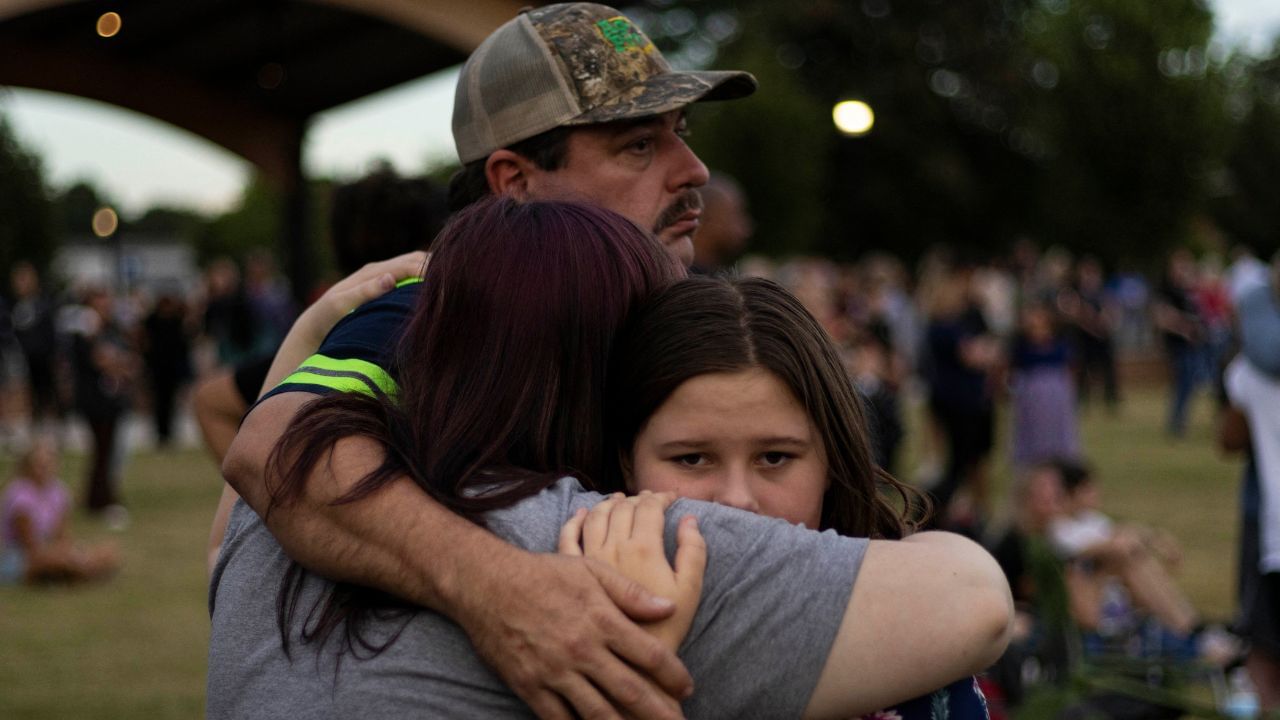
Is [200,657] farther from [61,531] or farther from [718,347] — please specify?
[718,347]

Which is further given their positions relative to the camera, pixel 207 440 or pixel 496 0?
pixel 496 0

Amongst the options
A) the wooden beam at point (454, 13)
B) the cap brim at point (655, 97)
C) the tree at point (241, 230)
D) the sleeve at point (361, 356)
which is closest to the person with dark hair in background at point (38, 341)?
the wooden beam at point (454, 13)

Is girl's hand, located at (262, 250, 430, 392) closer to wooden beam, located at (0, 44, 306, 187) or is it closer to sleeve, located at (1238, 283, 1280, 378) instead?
sleeve, located at (1238, 283, 1280, 378)

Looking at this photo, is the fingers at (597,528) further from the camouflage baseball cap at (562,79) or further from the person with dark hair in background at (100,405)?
the person with dark hair in background at (100,405)

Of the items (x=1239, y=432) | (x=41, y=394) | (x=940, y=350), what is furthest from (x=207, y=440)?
(x=41, y=394)

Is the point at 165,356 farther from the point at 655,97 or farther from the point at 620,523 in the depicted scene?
the point at 620,523

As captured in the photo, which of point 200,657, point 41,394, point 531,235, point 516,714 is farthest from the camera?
point 41,394

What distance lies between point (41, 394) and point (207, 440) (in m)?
15.2

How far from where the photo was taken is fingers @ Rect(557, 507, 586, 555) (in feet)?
5.07

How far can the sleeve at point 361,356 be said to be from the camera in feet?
5.99

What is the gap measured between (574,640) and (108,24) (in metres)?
5.03

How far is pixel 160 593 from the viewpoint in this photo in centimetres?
956

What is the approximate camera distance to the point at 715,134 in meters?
31.0

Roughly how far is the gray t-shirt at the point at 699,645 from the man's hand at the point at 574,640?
0.05 m
